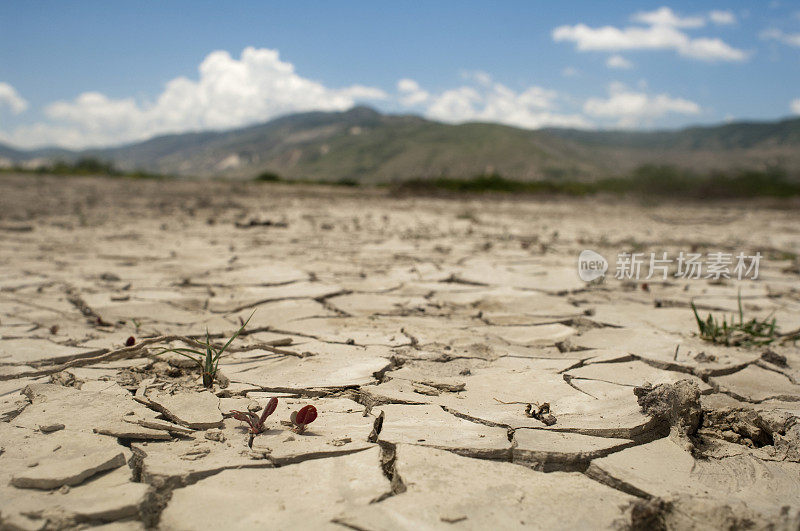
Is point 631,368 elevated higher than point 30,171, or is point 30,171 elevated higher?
point 30,171

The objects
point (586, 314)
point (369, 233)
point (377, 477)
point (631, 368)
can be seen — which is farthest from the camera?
point (369, 233)

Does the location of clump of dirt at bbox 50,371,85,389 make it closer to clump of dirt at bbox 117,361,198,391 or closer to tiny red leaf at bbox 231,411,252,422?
clump of dirt at bbox 117,361,198,391

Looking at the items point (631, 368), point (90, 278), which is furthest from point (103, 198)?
point (631, 368)

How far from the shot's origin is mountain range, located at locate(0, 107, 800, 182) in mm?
44844

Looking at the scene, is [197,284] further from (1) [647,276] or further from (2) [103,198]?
(2) [103,198]

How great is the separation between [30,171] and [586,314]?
12.8 metres

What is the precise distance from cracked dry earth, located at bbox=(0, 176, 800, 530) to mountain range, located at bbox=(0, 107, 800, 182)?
26.7 metres

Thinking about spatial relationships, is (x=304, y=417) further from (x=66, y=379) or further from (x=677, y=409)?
(x=677, y=409)

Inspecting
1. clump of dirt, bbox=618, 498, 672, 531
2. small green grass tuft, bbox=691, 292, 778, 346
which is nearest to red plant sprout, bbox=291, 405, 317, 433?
clump of dirt, bbox=618, 498, 672, 531

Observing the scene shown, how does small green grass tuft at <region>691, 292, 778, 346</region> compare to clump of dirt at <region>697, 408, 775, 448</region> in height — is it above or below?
above

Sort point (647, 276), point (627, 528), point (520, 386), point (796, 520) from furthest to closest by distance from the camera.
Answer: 1. point (647, 276)
2. point (520, 386)
3. point (627, 528)
4. point (796, 520)

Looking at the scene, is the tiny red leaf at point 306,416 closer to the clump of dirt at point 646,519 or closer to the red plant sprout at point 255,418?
the red plant sprout at point 255,418

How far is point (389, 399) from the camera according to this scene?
1.65 meters

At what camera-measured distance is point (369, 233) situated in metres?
5.93
